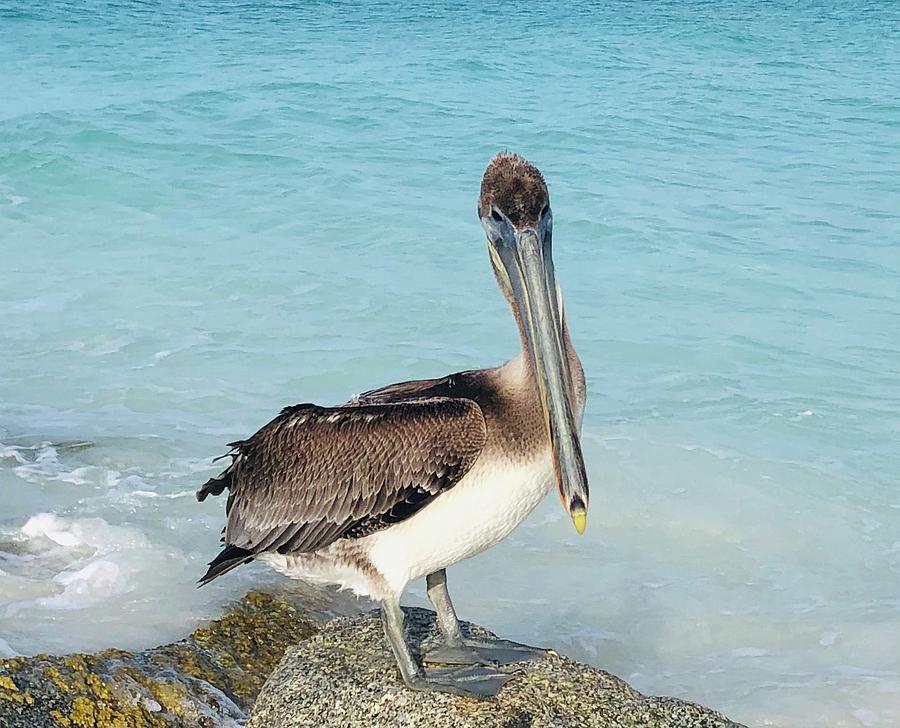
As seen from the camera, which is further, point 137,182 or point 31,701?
point 137,182

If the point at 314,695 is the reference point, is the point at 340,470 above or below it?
above

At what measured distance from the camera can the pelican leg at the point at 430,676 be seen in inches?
146

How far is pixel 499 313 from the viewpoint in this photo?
10203 millimetres

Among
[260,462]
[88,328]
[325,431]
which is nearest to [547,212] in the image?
[325,431]

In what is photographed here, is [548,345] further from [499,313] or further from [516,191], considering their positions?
[499,313]

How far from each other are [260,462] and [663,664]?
246 cm

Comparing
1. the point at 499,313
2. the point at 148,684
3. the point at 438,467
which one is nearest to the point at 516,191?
the point at 438,467

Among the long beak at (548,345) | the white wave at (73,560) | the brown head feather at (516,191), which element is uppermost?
→ the brown head feather at (516,191)

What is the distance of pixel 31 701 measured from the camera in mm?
3654

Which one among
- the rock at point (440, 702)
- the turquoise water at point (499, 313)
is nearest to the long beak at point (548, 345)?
the rock at point (440, 702)

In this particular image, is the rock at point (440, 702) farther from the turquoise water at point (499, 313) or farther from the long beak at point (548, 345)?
the turquoise water at point (499, 313)

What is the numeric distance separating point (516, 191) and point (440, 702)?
1.48m

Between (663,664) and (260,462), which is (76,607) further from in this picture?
(663,664)

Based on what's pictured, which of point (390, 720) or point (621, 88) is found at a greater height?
point (390, 720)
